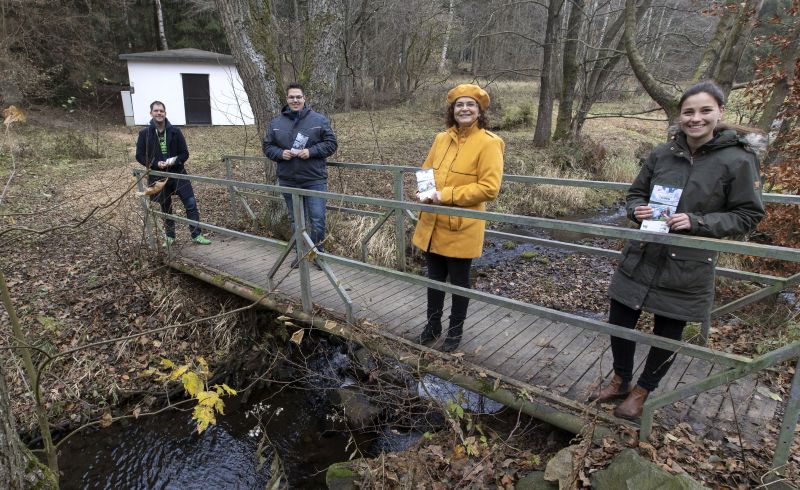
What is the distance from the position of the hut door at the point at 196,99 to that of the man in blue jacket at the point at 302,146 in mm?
17210

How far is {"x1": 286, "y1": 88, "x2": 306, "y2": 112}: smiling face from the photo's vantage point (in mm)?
4688

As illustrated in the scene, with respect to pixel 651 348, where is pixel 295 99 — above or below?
above

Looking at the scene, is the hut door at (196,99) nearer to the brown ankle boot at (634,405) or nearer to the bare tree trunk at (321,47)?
the bare tree trunk at (321,47)

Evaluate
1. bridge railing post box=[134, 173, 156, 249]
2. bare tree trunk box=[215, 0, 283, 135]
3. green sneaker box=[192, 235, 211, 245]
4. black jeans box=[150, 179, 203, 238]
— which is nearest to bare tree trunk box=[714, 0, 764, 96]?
bare tree trunk box=[215, 0, 283, 135]

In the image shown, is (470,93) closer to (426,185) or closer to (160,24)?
(426,185)

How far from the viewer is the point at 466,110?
9.41 ft

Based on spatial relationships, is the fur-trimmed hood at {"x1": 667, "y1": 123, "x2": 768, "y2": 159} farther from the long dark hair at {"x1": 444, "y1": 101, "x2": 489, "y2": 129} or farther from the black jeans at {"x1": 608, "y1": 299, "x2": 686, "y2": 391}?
the long dark hair at {"x1": 444, "y1": 101, "x2": 489, "y2": 129}

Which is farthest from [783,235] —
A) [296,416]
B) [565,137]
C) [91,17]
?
[91,17]

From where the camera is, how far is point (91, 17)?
19953 millimetres

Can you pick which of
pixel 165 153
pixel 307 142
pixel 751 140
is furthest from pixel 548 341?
pixel 165 153

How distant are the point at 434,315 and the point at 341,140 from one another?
429 inches

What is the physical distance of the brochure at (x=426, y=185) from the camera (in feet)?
10.1

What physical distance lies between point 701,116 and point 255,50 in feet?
17.0

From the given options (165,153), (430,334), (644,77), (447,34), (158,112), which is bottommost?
(430,334)
